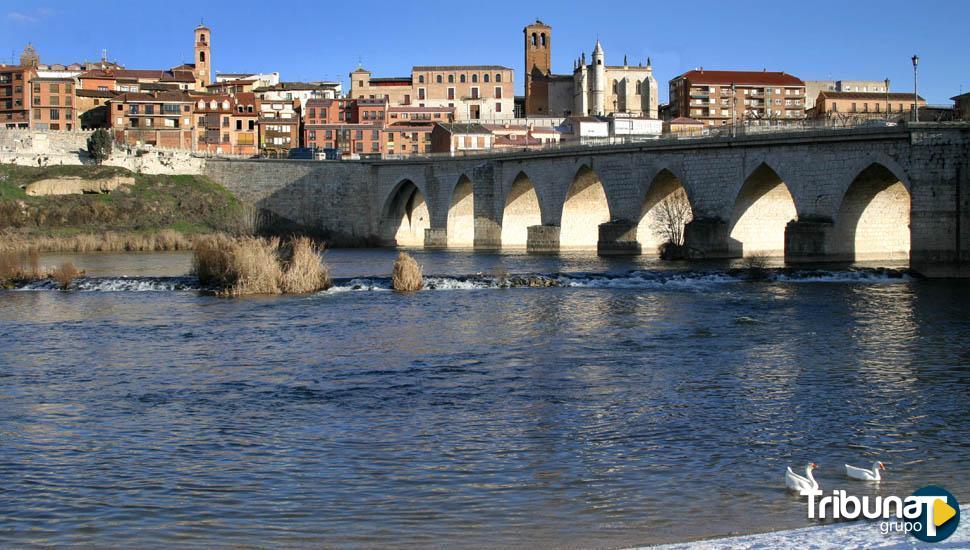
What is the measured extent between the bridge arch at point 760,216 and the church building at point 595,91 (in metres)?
69.5

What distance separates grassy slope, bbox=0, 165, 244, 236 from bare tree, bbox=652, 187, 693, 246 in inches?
1332

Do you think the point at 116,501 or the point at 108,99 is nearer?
the point at 116,501

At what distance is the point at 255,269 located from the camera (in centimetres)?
3312

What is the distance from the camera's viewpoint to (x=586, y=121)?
11000 centimetres

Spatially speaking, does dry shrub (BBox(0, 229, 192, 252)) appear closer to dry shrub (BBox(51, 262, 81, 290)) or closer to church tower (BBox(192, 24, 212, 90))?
dry shrub (BBox(51, 262, 81, 290))

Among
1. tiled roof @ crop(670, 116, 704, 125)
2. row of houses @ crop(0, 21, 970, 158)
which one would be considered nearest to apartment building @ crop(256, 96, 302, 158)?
row of houses @ crop(0, 21, 970, 158)

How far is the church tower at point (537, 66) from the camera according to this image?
13312cm

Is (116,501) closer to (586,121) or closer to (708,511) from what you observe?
(708,511)

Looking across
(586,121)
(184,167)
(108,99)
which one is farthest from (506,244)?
(108,99)

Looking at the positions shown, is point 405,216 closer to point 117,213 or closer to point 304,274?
point 117,213

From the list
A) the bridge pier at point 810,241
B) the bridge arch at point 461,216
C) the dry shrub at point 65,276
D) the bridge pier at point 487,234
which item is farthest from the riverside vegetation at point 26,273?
the bridge arch at point 461,216

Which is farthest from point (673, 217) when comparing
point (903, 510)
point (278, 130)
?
point (278, 130)

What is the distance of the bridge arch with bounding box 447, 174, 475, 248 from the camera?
259ft

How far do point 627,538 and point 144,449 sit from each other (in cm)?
654
